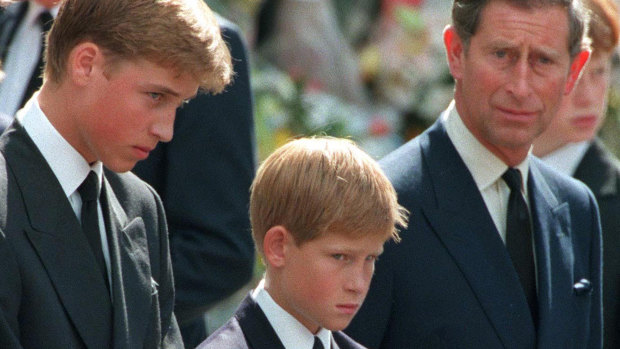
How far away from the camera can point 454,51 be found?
342 centimetres

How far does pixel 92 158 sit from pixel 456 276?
3.35 feet

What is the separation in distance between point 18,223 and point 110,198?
326 mm

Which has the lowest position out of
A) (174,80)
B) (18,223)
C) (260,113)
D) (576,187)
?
(260,113)

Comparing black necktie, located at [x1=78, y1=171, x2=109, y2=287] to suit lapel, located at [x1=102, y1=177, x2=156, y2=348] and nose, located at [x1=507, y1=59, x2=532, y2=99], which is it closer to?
suit lapel, located at [x1=102, y1=177, x2=156, y2=348]

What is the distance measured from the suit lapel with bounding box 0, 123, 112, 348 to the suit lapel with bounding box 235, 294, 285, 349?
0.31m

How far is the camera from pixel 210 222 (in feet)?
11.8

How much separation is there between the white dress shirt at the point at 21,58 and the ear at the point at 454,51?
1210 millimetres

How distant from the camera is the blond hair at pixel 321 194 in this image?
2.81 meters

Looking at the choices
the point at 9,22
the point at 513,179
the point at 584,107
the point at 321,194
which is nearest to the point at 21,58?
the point at 9,22

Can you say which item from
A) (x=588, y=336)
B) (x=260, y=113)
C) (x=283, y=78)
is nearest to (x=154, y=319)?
(x=588, y=336)

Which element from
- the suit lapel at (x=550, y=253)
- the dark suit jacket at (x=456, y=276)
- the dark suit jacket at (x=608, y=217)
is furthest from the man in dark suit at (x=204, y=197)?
the dark suit jacket at (x=608, y=217)

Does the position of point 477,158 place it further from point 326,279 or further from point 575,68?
point 326,279

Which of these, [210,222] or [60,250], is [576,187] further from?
[60,250]

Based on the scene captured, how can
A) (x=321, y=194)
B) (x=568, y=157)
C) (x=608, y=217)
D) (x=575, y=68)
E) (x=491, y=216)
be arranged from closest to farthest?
(x=321, y=194) < (x=491, y=216) < (x=575, y=68) < (x=608, y=217) < (x=568, y=157)
